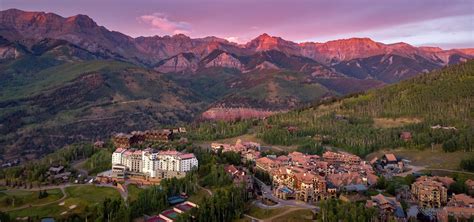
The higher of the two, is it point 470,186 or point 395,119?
point 395,119

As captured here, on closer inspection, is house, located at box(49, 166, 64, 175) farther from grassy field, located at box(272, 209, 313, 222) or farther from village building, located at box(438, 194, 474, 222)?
village building, located at box(438, 194, 474, 222)

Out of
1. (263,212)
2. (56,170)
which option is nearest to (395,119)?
(263,212)

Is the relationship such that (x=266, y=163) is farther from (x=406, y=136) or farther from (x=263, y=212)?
(x=406, y=136)

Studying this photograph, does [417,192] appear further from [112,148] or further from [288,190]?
[112,148]

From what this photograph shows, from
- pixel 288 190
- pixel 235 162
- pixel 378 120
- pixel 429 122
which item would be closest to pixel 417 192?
pixel 288 190

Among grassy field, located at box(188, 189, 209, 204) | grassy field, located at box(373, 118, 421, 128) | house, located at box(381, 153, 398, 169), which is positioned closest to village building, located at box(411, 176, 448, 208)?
house, located at box(381, 153, 398, 169)

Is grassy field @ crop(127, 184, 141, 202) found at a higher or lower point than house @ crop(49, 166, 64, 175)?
lower
